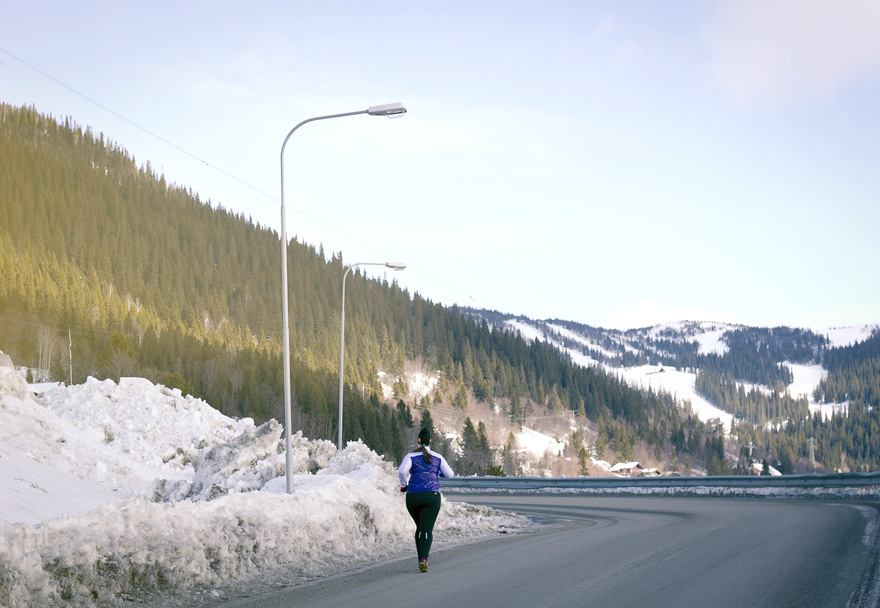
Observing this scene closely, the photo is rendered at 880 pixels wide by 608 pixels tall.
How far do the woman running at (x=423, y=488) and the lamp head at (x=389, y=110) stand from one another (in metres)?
7.69

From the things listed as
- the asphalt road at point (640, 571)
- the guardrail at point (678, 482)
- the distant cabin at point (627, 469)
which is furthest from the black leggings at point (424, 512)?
the distant cabin at point (627, 469)

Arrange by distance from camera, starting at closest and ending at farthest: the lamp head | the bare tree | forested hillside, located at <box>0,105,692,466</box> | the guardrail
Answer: the lamp head, the guardrail, the bare tree, forested hillside, located at <box>0,105,692,466</box>

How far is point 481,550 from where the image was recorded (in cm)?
1305

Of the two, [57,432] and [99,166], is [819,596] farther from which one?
[99,166]

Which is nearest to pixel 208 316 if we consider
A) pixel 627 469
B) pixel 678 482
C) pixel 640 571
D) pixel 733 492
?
pixel 627 469

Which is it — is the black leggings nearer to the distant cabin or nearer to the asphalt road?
the asphalt road

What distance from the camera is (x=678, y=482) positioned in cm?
3130

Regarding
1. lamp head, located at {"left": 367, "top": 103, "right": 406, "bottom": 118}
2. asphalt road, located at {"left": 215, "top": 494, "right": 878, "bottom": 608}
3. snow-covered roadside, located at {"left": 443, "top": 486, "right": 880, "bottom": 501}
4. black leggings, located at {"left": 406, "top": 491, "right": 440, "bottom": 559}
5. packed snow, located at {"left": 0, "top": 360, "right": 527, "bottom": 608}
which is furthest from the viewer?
snow-covered roadside, located at {"left": 443, "top": 486, "right": 880, "bottom": 501}

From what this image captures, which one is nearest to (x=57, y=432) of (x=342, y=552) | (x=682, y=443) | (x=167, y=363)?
(x=342, y=552)

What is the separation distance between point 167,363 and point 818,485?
9914 centimetres

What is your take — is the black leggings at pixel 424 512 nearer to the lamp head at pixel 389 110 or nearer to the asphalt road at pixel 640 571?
the asphalt road at pixel 640 571

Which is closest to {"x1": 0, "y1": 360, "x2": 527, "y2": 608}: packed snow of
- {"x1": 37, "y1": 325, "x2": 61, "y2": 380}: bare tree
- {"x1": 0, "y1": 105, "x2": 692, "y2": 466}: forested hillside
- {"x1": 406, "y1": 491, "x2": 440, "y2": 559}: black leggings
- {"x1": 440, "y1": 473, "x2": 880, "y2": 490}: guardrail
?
{"x1": 406, "y1": 491, "x2": 440, "y2": 559}: black leggings

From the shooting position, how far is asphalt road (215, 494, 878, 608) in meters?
8.27

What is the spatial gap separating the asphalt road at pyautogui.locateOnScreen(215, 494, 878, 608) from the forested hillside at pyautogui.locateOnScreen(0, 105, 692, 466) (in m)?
84.7
